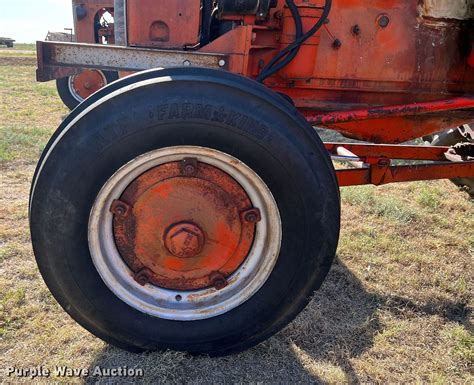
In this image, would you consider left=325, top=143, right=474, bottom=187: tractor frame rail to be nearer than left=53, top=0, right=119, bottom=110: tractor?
Yes

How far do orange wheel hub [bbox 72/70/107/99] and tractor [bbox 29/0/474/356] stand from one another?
5.91 meters

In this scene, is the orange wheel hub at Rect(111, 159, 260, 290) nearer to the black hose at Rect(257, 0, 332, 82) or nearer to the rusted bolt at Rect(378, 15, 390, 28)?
the black hose at Rect(257, 0, 332, 82)

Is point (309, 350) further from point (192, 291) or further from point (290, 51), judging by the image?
point (290, 51)

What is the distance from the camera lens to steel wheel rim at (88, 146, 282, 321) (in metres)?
2.12

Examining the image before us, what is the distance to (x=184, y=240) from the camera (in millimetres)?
2223

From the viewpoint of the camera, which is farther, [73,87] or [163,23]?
[73,87]

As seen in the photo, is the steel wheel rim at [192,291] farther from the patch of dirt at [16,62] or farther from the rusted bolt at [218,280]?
the patch of dirt at [16,62]

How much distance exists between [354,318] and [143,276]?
1.43 metres

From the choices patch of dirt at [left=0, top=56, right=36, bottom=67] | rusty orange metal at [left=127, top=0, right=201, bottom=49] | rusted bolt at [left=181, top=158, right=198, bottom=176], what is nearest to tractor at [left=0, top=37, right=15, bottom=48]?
patch of dirt at [left=0, top=56, right=36, bottom=67]

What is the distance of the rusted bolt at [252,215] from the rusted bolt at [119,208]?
0.57 m

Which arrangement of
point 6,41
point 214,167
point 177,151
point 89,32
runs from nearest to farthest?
point 177,151
point 214,167
point 89,32
point 6,41

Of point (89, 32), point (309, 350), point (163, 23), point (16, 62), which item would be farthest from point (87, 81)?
point (16, 62)

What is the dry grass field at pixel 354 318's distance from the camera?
237 centimetres

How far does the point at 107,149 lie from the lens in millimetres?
1997
